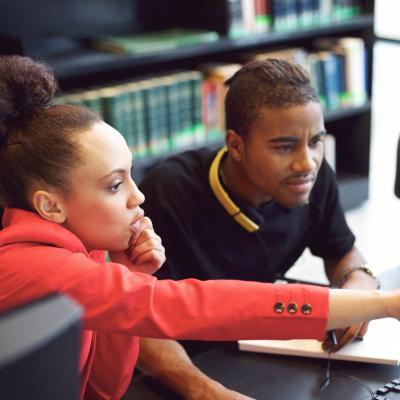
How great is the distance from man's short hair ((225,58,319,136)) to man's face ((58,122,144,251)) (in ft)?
1.87

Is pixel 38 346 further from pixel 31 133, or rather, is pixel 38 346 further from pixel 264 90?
pixel 264 90

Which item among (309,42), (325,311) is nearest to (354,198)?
(309,42)

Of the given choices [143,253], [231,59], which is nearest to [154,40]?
[231,59]

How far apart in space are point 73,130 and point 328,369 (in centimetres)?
60

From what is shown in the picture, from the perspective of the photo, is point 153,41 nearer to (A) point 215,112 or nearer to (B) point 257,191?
(A) point 215,112

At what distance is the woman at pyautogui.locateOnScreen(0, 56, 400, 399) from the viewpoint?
988 millimetres

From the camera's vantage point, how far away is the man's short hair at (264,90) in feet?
5.24

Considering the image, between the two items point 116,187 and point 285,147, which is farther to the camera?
point 285,147

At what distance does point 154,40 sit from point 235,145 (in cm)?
144

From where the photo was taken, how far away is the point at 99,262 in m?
1.09

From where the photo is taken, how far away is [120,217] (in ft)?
3.65

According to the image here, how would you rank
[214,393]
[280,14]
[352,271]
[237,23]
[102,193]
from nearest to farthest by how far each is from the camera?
[102,193]
[214,393]
[352,271]
[237,23]
[280,14]

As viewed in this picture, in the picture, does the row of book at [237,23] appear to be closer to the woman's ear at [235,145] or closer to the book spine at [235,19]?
the book spine at [235,19]

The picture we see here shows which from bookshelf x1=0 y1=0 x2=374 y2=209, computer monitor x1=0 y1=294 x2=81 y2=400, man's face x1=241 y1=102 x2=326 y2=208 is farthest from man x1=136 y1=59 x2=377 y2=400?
bookshelf x1=0 y1=0 x2=374 y2=209
